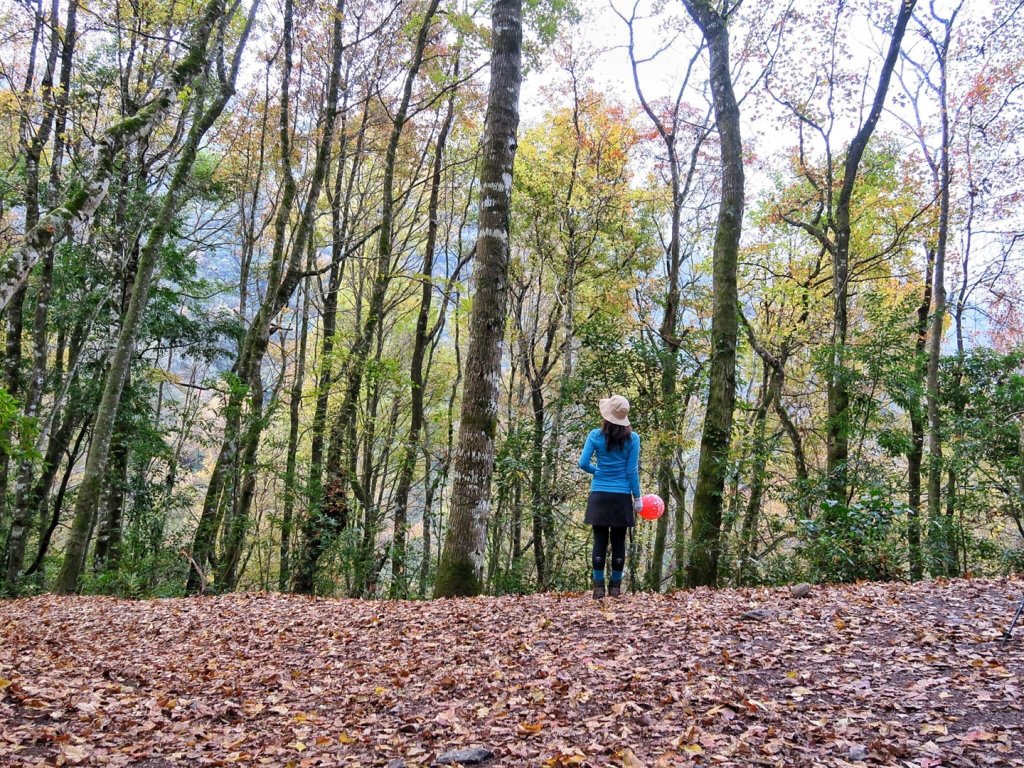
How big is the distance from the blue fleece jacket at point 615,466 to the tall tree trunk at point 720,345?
8.22ft

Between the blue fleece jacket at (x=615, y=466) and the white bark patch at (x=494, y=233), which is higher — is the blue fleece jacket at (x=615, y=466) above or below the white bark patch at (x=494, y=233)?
below

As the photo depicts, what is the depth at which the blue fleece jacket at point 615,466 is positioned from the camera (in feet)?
20.7

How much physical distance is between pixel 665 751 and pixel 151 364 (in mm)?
15925

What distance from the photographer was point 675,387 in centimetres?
1167

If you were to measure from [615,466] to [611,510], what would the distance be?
46cm

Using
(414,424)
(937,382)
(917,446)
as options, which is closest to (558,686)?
(414,424)

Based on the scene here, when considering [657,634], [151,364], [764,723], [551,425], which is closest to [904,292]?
[551,425]

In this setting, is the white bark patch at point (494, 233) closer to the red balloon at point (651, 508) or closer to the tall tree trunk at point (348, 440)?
the red balloon at point (651, 508)

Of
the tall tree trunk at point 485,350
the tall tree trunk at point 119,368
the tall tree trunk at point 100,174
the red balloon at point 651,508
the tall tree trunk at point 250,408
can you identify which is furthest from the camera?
the tall tree trunk at point 250,408

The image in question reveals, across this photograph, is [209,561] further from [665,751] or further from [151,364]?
[665,751]

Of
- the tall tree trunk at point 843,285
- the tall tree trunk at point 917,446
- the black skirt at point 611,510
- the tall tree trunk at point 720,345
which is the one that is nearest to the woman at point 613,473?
the black skirt at point 611,510

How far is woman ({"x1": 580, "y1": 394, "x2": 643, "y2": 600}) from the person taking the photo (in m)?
6.29

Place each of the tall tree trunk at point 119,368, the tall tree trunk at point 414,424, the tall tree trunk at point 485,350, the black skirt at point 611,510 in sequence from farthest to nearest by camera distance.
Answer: the tall tree trunk at point 414,424 < the tall tree trunk at point 119,368 < the tall tree trunk at point 485,350 < the black skirt at point 611,510

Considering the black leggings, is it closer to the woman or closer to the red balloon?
the woman
